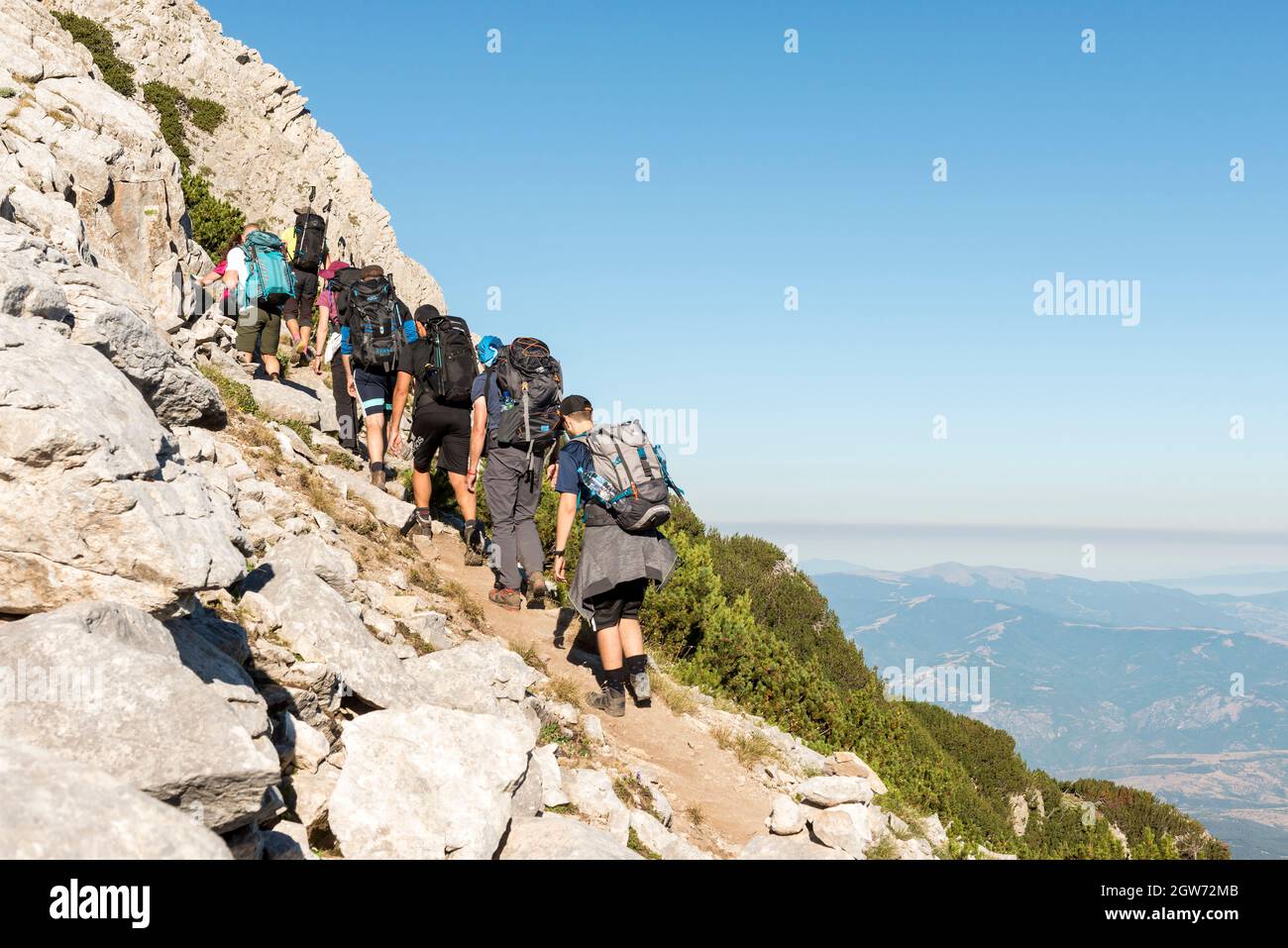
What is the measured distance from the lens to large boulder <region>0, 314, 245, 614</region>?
11.0 ft

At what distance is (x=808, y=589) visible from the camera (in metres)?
17.2

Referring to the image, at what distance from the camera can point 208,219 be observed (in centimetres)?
1908

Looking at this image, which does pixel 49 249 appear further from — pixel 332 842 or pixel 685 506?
pixel 685 506

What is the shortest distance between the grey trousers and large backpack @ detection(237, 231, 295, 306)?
18.1ft

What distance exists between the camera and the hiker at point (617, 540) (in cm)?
755

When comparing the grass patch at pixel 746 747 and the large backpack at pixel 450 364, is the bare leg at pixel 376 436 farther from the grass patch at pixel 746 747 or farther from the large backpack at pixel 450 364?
the grass patch at pixel 746 747

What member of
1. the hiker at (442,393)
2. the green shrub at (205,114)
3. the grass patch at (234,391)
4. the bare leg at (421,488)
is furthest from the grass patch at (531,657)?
the green shrub at (205,114)

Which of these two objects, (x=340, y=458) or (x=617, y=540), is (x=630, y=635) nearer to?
(x=617, y=540)

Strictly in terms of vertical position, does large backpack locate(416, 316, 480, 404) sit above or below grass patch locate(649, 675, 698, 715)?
above

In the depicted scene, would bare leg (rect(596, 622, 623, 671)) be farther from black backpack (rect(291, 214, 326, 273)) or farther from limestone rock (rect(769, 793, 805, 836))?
black backpack (rect(291, 214, 326, 273))

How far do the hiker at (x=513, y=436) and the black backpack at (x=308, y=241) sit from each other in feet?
20.7

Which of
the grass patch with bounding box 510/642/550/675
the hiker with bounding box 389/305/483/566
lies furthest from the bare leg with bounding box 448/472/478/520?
the grass patch with bounding box 510/642/550/675

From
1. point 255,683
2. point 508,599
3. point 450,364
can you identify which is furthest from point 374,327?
point 255,683
